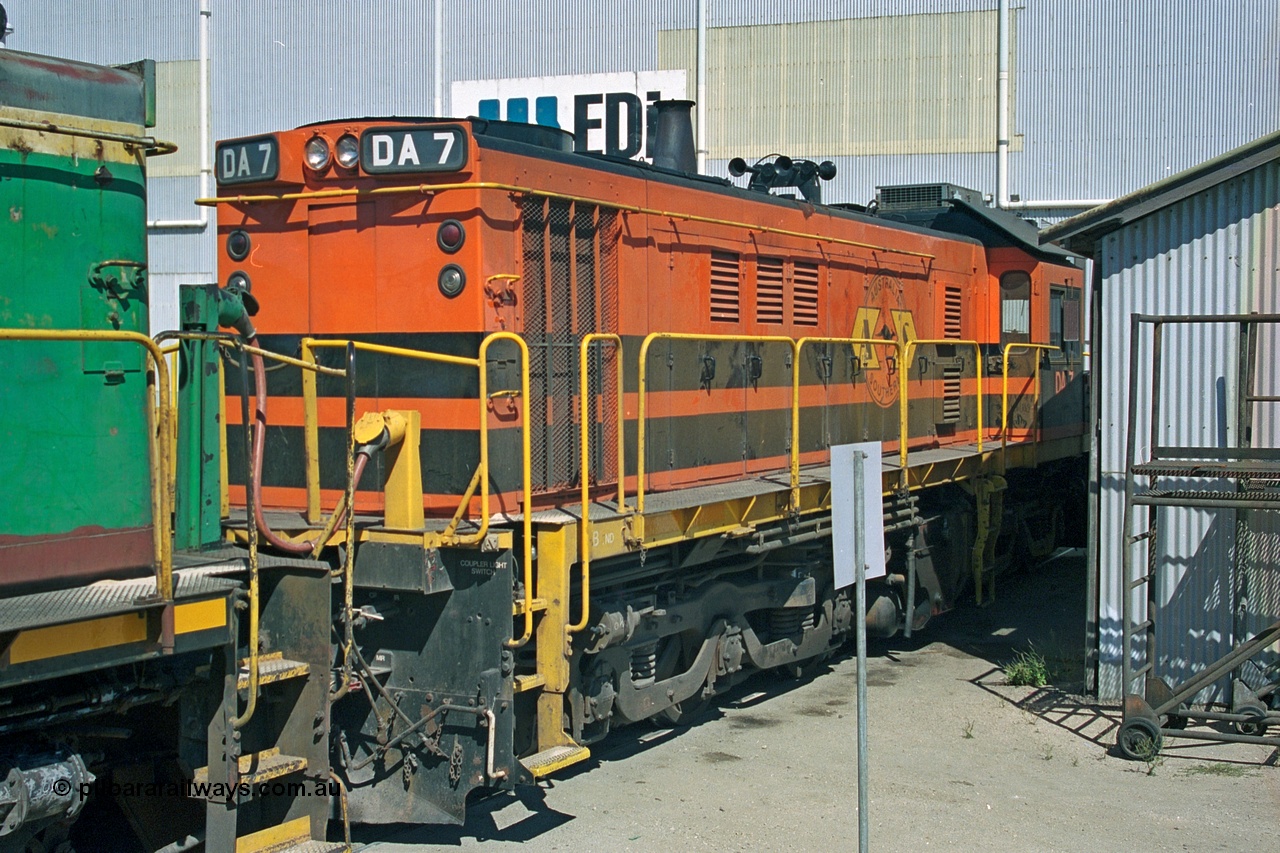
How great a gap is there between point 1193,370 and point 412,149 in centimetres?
576

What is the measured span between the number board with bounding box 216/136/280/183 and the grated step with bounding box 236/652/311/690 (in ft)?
9.37

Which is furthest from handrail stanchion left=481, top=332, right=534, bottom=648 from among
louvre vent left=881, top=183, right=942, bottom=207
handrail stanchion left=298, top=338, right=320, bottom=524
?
louvre vent left=881, top=183, right=942, bottom=207

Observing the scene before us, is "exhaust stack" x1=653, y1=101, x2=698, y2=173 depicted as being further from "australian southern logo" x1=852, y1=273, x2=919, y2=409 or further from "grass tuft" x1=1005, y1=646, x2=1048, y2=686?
"grass tuft" x1=1005, y1=646, x2=1048, y2=686

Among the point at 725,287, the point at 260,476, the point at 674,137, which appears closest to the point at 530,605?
the point at 260,476

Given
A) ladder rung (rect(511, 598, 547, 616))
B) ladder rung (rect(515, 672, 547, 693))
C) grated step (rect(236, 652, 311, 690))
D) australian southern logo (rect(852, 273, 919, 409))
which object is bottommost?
ladder rung (rect(515, 672, 547, 693))

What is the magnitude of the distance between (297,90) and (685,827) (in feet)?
62.8

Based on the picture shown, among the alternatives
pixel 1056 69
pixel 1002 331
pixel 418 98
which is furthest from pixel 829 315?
pixel 418 98

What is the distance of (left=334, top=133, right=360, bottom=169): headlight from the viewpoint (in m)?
6.63

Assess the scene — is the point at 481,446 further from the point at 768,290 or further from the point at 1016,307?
the point at 1016,307

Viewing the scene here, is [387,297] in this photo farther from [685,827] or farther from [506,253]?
[685,827]

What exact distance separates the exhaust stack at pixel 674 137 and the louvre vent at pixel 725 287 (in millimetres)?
Result: 928

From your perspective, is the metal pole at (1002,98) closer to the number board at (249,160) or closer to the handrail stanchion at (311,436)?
the number board at (249,160)

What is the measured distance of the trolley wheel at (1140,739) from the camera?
25.6 feet

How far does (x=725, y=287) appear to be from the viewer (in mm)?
8719
